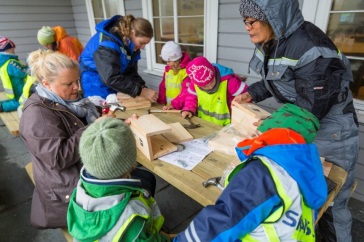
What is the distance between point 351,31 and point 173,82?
1.96 metres

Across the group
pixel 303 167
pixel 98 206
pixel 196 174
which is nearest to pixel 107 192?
pixel 98 206

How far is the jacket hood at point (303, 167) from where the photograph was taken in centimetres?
80

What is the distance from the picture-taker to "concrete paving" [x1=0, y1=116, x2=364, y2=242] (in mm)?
2234

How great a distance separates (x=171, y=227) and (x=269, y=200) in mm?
1735

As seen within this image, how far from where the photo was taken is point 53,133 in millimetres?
1398

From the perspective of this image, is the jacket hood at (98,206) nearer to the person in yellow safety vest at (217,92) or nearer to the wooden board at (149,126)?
the wooden board at (149,126)

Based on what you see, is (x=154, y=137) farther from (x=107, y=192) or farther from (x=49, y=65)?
(x=49, y=65)

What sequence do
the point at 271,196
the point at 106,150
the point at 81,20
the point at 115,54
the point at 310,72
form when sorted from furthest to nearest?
the point at 81,20, the point at 115,54, the point at 310,72, the point at 106,150, the point at 271,196

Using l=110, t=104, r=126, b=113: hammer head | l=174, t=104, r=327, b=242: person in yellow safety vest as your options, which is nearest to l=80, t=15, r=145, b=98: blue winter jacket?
l=110, t=104, r=126, b=113: hammer head

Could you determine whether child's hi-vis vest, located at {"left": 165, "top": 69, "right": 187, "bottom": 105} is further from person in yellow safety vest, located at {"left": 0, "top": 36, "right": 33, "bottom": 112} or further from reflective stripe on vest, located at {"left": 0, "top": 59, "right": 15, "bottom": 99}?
reflective stripe on vest, located at {"left": 0, "top": 59, "right": 15, "bottom": 99}

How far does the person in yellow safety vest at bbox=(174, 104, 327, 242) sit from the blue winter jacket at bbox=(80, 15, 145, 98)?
5.94 feet

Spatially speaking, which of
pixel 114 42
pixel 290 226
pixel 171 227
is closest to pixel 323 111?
pixel 290 226

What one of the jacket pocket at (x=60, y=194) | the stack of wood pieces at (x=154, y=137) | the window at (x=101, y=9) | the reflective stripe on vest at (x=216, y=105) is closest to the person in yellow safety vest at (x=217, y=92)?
the reflective stripe on vest at (x=216, y=105)

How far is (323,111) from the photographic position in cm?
140
